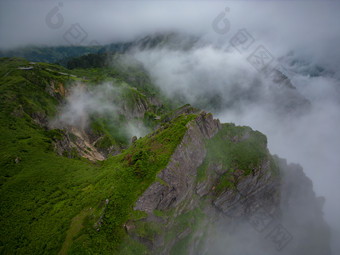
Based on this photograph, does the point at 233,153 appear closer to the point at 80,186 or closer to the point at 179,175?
the point at 179,175

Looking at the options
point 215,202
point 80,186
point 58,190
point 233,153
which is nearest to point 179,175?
point 215,202

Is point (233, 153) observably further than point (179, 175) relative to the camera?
Yes

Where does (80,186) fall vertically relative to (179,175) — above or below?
below

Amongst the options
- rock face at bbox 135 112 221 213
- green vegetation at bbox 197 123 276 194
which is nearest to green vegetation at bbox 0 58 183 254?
rock face at bbox 135 112 221 213

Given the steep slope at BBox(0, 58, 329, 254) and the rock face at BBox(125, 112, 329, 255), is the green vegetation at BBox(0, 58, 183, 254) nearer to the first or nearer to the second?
the steep slope at BBox(0, 58, 329, 254)

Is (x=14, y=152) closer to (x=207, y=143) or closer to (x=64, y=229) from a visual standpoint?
(x=64, y=229)

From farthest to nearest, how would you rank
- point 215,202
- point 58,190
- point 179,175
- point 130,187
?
point 215,202, point 179,175, point 58,190, point 130,187

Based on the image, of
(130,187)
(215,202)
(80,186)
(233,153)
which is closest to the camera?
(130,187)

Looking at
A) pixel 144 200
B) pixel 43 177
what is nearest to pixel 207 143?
pixel 144 200

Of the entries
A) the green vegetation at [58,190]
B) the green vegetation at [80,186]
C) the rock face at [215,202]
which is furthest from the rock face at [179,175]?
the green vegetation at [58,190]

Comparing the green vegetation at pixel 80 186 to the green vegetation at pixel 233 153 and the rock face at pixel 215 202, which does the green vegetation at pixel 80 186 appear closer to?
the green vegetation at pixel 233 153
